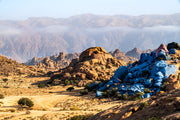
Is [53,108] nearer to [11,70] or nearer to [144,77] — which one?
[144,77]

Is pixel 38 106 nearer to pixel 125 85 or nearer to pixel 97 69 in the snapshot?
pixel 125 85

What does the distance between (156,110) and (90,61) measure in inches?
2374

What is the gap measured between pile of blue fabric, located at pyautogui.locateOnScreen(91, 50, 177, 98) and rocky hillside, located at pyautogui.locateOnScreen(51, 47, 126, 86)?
17.2 meters

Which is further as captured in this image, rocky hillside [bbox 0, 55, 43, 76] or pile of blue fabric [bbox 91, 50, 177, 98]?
rocky hillside [bbox 0, 55, 43, 76]

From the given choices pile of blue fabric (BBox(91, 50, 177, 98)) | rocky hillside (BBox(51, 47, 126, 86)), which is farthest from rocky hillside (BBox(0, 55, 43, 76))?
pile of blue fabric (BBox(91, 50, 177, 98))

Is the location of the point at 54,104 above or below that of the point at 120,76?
below

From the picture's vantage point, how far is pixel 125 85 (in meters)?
39.2

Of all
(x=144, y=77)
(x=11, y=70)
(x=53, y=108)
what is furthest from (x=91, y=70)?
(x=11, y=70)

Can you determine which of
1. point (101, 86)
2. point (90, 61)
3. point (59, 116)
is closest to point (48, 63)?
point (90, 61)

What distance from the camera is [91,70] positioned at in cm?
6531

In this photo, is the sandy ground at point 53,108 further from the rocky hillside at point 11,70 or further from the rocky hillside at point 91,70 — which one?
the rocky hillside at point 11,70

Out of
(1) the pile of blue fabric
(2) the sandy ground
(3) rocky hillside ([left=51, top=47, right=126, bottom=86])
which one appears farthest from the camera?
(3) rocky hillside ([left=51, top=47, right=126, bottom=86])

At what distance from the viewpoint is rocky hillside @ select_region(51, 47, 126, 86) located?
62906 millimetres

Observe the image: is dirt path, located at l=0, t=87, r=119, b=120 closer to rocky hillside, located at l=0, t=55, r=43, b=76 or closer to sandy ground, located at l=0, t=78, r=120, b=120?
sandy ground, located at l=0, t=78, r=120, b=120
